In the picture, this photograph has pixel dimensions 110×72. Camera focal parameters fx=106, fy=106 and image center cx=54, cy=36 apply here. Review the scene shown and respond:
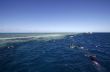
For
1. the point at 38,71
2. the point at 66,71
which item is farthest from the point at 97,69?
the point at 38,71

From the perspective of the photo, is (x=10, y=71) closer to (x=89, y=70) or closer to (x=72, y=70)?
(x=72, y=70)

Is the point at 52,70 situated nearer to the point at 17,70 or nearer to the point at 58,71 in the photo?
the point at 58,71

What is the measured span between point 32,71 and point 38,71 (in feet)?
4.33

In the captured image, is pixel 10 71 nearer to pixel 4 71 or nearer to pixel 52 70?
pixel 4 71

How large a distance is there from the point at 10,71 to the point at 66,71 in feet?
40.5

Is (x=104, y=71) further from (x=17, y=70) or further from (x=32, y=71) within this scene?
(x=17, y=70)

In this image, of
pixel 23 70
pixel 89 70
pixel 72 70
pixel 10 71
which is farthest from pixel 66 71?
pixel 10 71

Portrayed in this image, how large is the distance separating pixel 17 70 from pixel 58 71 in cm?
927

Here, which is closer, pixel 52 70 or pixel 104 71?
pixel 104 71

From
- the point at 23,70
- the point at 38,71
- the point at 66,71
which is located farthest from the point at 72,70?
the point at 23,70

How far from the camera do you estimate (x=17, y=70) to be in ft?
78.6

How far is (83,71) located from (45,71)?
8.44 m

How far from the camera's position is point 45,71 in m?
23.9

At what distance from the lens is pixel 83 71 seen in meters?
23.3
